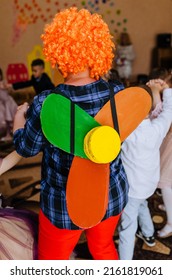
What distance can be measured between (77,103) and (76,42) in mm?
167

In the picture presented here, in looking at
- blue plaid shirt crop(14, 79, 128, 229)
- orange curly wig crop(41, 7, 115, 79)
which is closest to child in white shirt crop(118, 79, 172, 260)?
blue plaid shirt crop(14, 79, 128, 229)

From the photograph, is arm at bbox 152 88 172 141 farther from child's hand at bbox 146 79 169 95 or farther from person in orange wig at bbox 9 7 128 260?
person in orange wig at bbox 9 7 128 260

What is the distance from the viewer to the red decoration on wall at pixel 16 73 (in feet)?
14.3

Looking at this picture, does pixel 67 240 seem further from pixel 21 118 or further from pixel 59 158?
pixel 21 118

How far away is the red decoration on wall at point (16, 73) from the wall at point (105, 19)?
0.06 meters

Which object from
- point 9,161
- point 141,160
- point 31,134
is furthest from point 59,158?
point 141,160

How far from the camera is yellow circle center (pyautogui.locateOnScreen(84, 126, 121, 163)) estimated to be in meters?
0.85

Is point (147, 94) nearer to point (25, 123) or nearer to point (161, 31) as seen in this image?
point (25, 123)

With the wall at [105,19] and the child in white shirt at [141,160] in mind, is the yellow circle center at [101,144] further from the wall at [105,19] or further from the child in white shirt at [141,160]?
the wall at [105,19]

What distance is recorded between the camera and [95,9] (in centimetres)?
463

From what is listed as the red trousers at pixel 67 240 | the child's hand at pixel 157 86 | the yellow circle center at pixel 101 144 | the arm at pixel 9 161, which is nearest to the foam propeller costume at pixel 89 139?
the yellow circle center at pixel 101 144

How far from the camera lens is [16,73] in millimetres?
4383

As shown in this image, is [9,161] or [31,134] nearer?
[31,134]
